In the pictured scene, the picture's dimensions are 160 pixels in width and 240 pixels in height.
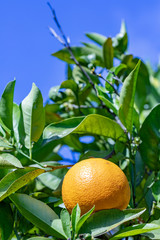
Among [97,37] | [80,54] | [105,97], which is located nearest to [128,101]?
[105,97]

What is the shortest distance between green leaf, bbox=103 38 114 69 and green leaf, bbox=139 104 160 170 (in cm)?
58

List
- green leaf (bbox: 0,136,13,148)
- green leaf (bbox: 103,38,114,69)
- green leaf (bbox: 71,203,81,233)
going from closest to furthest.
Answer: green leaf (bbox: 71,203,81,233), green leaf (bbox: 0,136,13,148), green leaf (bbox: 103,38,114,69)

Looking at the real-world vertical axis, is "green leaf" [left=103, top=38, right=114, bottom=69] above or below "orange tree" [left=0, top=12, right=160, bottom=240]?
above

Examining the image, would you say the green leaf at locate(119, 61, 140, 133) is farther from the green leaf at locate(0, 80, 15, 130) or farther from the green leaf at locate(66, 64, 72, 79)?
the green leaf at locate(66, 64, 72, 79)

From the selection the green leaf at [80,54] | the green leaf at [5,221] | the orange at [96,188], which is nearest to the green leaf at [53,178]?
the green leaf at [5,221]

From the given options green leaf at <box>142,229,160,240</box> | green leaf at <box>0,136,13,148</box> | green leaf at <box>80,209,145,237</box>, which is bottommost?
green leaf at <box>142,229,160,240</box>

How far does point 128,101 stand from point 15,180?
1.58 feet

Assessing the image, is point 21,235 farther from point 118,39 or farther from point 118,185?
point 118,39

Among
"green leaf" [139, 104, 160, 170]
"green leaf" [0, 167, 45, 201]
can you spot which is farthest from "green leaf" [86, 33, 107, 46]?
"green leaf" [0, 167, 45, 201]

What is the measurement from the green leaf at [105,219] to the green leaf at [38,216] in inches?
Result: 2.8

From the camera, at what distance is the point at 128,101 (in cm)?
121

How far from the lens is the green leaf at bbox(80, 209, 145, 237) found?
920 millimetres

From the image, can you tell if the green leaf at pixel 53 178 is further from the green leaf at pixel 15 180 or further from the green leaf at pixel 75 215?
the green leaf at pixel 75 215

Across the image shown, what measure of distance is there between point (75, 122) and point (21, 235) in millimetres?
439
